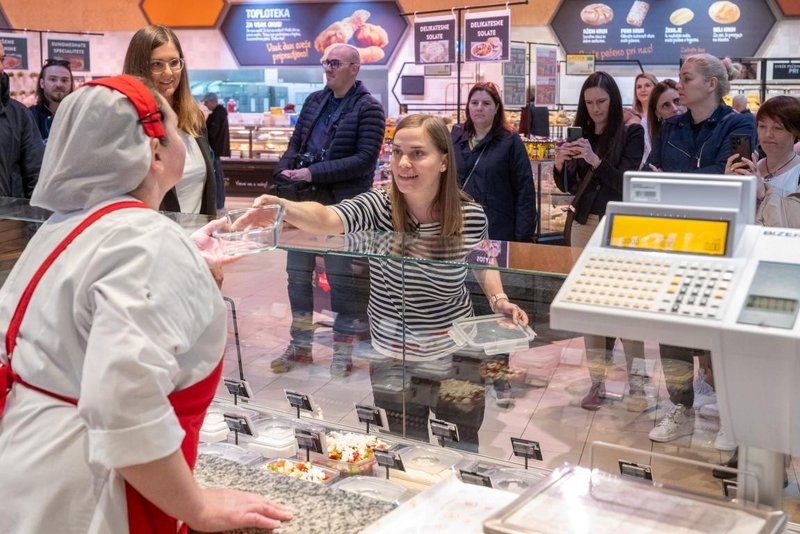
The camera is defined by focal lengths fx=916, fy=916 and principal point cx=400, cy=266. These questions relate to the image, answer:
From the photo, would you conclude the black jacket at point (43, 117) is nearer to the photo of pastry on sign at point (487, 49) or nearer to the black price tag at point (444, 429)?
the black price tag at point (444, 429)

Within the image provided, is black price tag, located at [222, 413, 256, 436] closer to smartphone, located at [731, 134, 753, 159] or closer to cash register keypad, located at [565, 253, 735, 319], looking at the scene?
cash register keypad, located at [565, 253, 735, 319]

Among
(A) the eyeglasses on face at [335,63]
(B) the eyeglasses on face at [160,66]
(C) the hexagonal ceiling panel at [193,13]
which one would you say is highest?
(C) the hexagonal ceiling panel at [193,13]

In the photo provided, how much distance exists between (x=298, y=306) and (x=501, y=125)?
2454 millimetres

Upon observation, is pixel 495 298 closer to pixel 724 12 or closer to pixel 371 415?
pixel 371 415

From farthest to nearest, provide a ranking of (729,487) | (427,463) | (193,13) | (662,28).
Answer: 1. (193,13)
2. (662,28)
3. (427,463)
4. (729,487)

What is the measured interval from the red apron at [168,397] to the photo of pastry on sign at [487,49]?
26.5ft

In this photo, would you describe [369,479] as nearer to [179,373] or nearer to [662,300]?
[179,373]

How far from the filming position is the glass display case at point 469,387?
2.35 meters

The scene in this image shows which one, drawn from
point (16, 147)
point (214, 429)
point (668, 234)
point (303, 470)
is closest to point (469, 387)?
point (303, 470)

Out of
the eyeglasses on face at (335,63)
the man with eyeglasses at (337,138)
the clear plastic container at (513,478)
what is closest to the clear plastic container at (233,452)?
the clear plastic container at (513,478)

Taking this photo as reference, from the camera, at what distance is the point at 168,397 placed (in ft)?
4.64

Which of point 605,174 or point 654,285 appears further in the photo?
point 605,174

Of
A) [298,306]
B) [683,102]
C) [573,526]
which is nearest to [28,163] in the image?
[298,306]

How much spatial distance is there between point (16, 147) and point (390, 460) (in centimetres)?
316
